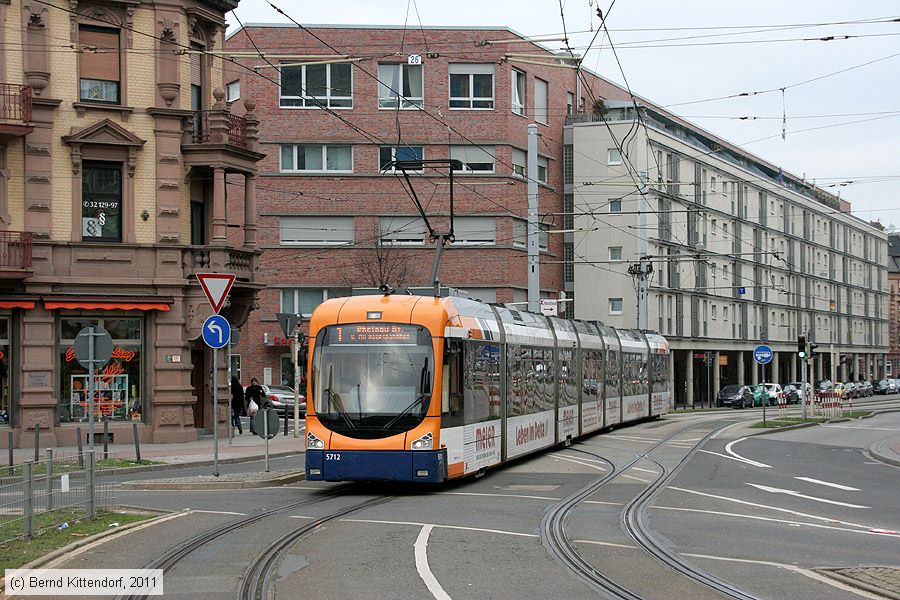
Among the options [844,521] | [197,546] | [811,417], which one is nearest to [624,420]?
[811,417]

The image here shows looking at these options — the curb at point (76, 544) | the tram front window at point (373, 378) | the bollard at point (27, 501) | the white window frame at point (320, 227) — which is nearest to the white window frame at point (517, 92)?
the white window frame at point (320, 227)

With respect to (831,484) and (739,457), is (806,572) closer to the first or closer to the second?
(831,484)

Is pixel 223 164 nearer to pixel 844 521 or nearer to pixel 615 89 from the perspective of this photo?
pixel 844 521

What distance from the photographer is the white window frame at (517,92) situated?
56562 millimetres

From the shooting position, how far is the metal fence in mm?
11812

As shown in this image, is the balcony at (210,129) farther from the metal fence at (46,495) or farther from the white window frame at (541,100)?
the white window frame at (541,100)

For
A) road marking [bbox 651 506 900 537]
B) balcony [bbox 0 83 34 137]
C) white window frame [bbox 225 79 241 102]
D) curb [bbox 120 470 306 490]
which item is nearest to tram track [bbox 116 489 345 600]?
curb [bbox 120 470 306 490]

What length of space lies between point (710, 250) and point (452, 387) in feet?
186

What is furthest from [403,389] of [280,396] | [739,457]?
[280,396]

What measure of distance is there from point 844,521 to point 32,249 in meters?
20.1

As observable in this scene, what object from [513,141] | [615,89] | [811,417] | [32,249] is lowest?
[811,417]

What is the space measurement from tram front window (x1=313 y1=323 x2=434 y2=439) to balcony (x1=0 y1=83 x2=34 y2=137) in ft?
44.7

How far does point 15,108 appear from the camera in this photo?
28562 millimetres

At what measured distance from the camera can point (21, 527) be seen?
39.8 ft
